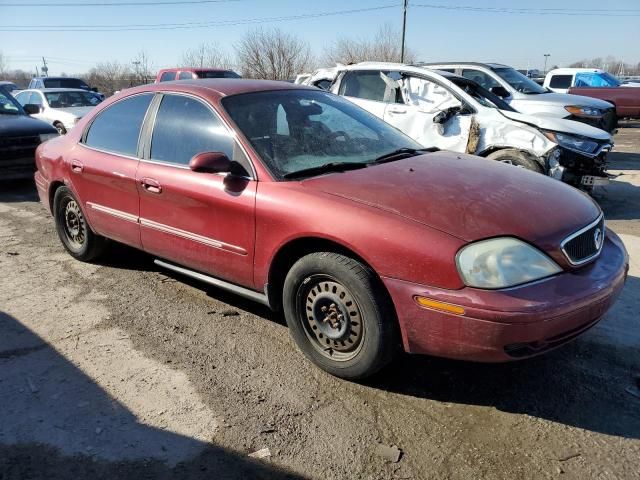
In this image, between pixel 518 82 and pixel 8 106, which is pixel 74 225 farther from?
pixel 518 82

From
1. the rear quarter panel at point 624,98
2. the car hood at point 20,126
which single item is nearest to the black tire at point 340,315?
the car hood at point 20,126

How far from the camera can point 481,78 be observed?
1020 cm

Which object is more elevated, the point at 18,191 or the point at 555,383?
the point at 555,383

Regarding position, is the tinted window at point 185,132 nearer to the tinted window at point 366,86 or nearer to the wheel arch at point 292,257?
the wheel arch at point 292,257

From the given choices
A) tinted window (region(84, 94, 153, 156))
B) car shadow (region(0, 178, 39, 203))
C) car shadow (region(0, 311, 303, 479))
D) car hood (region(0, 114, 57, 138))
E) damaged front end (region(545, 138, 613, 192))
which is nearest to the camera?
car shadow (region(0, 311, 303, 479))

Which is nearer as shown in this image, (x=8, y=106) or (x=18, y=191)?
(x=18, y=191)

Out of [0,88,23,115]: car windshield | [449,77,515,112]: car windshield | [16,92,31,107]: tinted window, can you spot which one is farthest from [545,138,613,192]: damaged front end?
[16,92,31,107]: tinted window

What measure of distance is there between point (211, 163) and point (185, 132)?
2.32 ft

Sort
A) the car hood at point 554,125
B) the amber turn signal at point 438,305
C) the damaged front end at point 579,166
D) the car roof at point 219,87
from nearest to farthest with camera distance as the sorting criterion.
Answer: the amber turn signal at point 438,305 < the car roof at point 219,87 < the damaged front end at point 579,166 < the car hood at point 554,125

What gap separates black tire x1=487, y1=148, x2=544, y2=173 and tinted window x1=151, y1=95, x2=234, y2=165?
14.0 ft

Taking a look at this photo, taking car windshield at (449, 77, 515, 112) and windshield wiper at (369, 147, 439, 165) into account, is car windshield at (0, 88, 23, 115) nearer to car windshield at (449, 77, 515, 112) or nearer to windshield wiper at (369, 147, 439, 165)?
car windshield at (449, 77, 515, 112)

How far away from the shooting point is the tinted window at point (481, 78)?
10078 mm

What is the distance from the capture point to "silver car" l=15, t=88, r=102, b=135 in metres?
13.0

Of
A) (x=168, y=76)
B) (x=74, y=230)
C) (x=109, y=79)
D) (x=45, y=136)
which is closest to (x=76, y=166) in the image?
(x=74, y=230)
